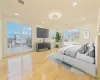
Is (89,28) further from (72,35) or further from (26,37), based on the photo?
(26,37)

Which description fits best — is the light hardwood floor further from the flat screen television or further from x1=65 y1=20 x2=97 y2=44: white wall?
x1=65 y1=20 x2=97 y2=44: white wall

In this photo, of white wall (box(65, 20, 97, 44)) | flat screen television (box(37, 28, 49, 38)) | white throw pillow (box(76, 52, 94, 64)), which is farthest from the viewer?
flat screen television (box(37, 28, 49, 38))

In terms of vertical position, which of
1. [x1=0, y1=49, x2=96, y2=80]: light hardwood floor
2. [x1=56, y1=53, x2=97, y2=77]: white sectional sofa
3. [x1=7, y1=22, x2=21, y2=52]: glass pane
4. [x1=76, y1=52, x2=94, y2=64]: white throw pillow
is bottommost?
[x1=0, y1=49, x2=96, y2=80]: light hardwood floor

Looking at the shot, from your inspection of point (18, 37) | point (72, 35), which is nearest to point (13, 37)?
point (18, 37)

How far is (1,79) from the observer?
1865 millimetres

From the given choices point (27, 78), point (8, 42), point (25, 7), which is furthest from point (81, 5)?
point (8, 42)

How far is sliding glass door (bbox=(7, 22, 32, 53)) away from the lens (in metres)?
4.49

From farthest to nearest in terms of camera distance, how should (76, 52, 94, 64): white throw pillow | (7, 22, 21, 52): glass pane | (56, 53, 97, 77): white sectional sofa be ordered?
(7, 22, 21, 52): glass pane < (76, 52, 94, 64): white throw pillow < (56, 53, 97, 77): white sectional sofa

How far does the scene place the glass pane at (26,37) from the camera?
5230 millimetres

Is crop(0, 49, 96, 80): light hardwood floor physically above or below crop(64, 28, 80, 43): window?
below

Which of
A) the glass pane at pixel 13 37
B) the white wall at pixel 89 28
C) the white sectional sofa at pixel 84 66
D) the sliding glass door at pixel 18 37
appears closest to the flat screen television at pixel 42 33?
the sliding glass door at pixel 18 37

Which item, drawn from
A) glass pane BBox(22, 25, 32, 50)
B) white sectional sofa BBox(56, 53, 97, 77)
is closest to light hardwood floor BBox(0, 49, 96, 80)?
white sectional sofa BBox(56, 53, 97, 77)

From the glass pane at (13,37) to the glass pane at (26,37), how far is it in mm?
363

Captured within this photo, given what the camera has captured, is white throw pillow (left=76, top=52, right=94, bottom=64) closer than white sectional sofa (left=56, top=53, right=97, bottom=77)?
No
